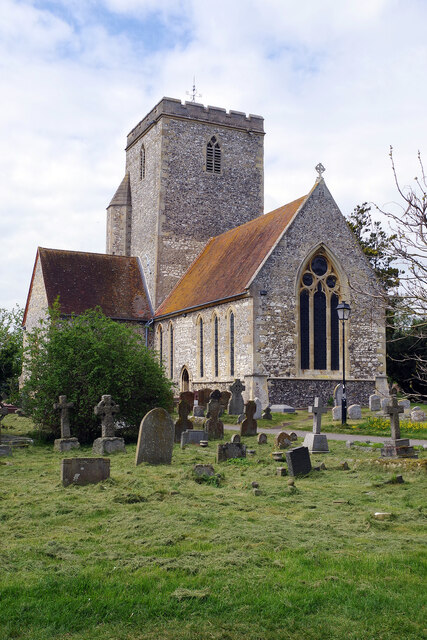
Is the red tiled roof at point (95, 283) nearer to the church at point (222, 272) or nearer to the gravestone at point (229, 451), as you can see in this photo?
the church at point (222, 272)

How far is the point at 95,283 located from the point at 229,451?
21.6 m

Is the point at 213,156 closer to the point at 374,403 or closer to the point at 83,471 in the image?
the point at 374,403

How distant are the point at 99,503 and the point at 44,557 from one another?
6.40 ft

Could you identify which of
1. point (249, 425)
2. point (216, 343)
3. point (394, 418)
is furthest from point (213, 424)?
point (216, 343)

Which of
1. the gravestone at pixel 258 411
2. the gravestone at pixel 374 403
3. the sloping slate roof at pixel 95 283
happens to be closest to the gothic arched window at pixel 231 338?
the gravestone at pixel 258 411

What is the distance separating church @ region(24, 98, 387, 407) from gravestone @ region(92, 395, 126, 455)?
9.54 metres

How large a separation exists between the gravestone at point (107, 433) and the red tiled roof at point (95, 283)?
1733 cm

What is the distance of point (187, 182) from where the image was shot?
32.6m

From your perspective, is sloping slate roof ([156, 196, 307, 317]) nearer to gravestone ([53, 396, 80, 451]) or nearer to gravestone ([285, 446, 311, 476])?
gravestone ([53, 396, 80, 451])

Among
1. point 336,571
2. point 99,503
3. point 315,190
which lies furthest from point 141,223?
point 336,571

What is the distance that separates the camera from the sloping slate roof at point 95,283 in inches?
1189

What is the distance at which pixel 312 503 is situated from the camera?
7.57 m

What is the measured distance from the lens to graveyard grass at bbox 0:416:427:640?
13.9 ft

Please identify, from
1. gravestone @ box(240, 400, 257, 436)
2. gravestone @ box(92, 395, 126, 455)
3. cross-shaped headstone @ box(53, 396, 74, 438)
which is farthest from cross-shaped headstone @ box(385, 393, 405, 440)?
cross-shaped headstone @ box(53, 396, 74, 438)
